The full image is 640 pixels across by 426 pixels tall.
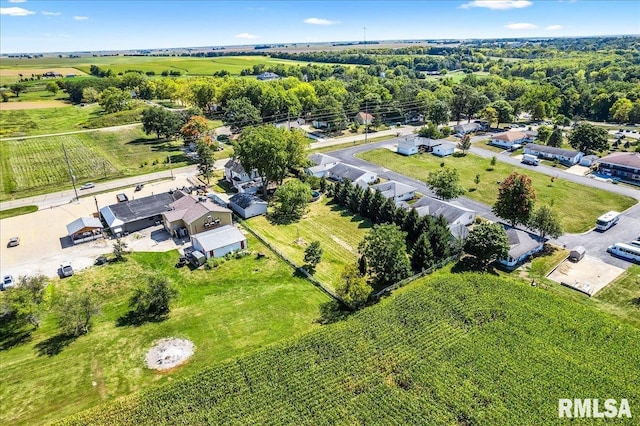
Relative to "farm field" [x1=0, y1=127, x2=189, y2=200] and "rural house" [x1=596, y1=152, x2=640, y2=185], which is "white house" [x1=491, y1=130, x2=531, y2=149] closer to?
"rural house" [x1=596, y1=152, x2=640, y2=185]

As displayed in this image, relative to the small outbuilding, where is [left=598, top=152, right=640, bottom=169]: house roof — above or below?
above

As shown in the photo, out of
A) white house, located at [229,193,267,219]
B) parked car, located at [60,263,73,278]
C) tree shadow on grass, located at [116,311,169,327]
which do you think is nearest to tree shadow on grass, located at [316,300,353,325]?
tree shadow on grass, located at [116,311,169,327]

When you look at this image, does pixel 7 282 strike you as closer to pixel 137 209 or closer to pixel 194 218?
pixel 137 209

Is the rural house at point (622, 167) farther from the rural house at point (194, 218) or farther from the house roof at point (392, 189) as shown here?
the rural house at point (194, 218)

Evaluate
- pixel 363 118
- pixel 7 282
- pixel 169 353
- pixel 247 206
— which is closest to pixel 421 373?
pixel 169 353

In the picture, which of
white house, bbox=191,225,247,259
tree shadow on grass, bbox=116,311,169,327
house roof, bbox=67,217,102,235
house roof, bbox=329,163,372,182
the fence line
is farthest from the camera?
house roof, bbox=329,163,372,182

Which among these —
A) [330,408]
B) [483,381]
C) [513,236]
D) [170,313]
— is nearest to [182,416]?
[330,408]
